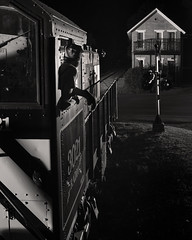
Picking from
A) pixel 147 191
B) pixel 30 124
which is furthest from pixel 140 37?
pixel 30 124

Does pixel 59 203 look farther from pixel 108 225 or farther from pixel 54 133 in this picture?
pixel 108 225

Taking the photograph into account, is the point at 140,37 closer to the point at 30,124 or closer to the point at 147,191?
the point at 147,191

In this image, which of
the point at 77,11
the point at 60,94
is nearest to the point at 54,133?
the point at 60,94

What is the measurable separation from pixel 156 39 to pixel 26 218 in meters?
36.7

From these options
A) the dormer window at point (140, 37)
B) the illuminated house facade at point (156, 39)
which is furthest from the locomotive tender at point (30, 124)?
the dormer window at point (140, 37)

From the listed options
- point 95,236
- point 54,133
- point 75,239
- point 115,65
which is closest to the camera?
point 54,133

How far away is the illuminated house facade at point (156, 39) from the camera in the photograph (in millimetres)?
38906

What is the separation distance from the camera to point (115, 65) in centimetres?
4572

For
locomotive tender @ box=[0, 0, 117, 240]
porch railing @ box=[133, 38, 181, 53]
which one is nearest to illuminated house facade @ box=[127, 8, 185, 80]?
porch railing @ box=[133, 38, 181, 53]

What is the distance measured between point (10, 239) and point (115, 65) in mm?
42278

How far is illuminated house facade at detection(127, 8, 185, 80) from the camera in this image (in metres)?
38.9

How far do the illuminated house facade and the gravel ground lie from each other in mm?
26274

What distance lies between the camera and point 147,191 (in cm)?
860

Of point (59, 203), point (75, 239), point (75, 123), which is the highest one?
point (75, 123)
